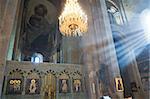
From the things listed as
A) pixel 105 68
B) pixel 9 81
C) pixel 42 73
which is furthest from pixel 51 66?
pixel 105 68

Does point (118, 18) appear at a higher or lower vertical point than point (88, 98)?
higher

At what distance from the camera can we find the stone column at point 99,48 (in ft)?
27.1

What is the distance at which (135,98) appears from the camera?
11.0m

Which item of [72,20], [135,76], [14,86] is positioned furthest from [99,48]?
[14,86]

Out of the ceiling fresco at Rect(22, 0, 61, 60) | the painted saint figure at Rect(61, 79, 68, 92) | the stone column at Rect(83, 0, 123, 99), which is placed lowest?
the painted saint figure at Rect(61, 79, 68, 92)

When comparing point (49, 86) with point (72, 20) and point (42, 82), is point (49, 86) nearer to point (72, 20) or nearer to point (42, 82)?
point (42, 82)

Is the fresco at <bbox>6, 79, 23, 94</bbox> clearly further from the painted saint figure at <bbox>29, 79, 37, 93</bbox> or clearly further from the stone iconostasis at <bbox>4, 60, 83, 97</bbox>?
the painted saint figure at <bbox>29, 79, 37, 93</bbox>

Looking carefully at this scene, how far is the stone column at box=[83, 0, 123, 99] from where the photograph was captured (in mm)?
8263

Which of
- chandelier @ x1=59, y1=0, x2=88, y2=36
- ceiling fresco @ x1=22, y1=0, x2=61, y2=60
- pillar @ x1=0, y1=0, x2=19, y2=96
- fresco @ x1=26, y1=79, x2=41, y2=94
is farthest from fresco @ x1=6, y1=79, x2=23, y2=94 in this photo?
ceiling fresco @ x1=22, y1=0, x2=61, y2=60

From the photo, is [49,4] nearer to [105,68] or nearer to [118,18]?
[118,18]

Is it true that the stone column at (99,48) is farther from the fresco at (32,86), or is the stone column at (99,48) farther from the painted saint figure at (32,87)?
the painted saint figure at (32,87)

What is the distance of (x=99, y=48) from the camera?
9469 millimetres

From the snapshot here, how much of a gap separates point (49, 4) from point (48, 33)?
144 inches

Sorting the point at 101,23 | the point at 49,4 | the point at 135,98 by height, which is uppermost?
the point at 49,4
